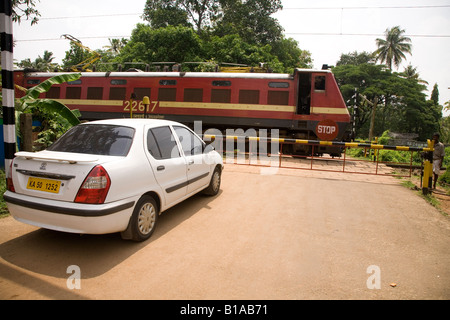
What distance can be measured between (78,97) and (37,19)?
312 inches

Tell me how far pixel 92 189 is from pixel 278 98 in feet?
33.0

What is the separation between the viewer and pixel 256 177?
7.73m

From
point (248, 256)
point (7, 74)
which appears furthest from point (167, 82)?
point (248, 256)

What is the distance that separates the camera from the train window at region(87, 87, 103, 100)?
1416 centimetres

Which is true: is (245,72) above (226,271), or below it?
above

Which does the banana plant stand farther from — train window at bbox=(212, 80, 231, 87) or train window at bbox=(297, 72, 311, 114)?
train window at bbox=(297, 72, 311, 114)

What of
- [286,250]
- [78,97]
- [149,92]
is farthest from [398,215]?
[78,97]

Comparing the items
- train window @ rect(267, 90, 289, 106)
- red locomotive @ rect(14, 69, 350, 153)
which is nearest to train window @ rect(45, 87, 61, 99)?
red locomotive @ rect(14, 69, 350, 153)

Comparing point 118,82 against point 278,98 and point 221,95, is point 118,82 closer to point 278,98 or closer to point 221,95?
point 221,95

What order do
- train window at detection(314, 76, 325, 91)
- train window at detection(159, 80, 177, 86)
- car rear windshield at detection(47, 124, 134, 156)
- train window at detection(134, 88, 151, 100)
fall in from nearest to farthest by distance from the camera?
car rear windshield at detection(47, 124, 134, 156), train window at detection(314, 76, 325, 91), train window at detection(159, 80, 177, 86), train window at detection(134, 88, 151, 100)

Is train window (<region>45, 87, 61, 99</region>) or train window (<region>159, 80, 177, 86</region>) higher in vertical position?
train window (<region>159, 80, 177, 86</region>)

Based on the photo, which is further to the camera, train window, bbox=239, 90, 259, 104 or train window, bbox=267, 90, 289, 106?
train window, bbox=239, 90, 259, 104

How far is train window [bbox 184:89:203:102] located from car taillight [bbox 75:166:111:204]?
10.1m
